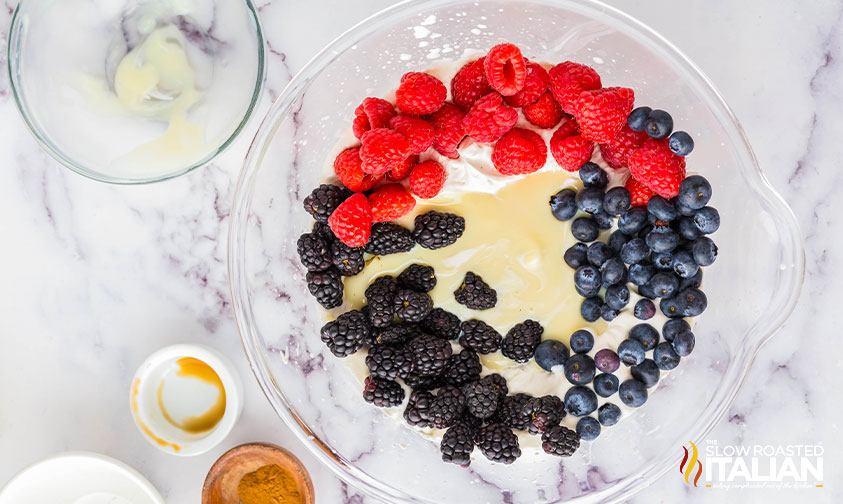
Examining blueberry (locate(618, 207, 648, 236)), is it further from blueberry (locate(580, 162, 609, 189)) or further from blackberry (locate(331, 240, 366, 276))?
blackberry (locate(331, 240, 366, 276))

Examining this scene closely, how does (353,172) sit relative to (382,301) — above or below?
above

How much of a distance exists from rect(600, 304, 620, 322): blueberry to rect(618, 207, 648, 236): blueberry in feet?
0.61

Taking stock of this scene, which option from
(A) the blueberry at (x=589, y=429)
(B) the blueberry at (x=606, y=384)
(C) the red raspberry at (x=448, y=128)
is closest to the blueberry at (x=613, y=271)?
(B) the blueberry at (x=606, y=384)

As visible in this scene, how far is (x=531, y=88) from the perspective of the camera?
1526 millimetres

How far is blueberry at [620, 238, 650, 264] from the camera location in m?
1.53

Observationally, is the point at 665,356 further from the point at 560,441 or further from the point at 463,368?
the point at 463,368

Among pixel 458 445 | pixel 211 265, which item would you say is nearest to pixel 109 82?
pixel 211 265

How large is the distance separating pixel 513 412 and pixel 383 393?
30 cm

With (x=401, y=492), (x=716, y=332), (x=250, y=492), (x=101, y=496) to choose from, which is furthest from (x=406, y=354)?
(x=101, y=496)

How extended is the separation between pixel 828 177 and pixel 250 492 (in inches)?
64.1

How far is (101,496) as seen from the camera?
1.75 m

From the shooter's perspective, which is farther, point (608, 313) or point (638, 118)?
point (608, 313)

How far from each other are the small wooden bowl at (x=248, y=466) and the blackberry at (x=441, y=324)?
1.51ft

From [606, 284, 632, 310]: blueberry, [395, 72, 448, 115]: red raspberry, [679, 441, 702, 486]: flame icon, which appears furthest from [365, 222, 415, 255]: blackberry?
[679, 441, 702, 486]: flame icon
